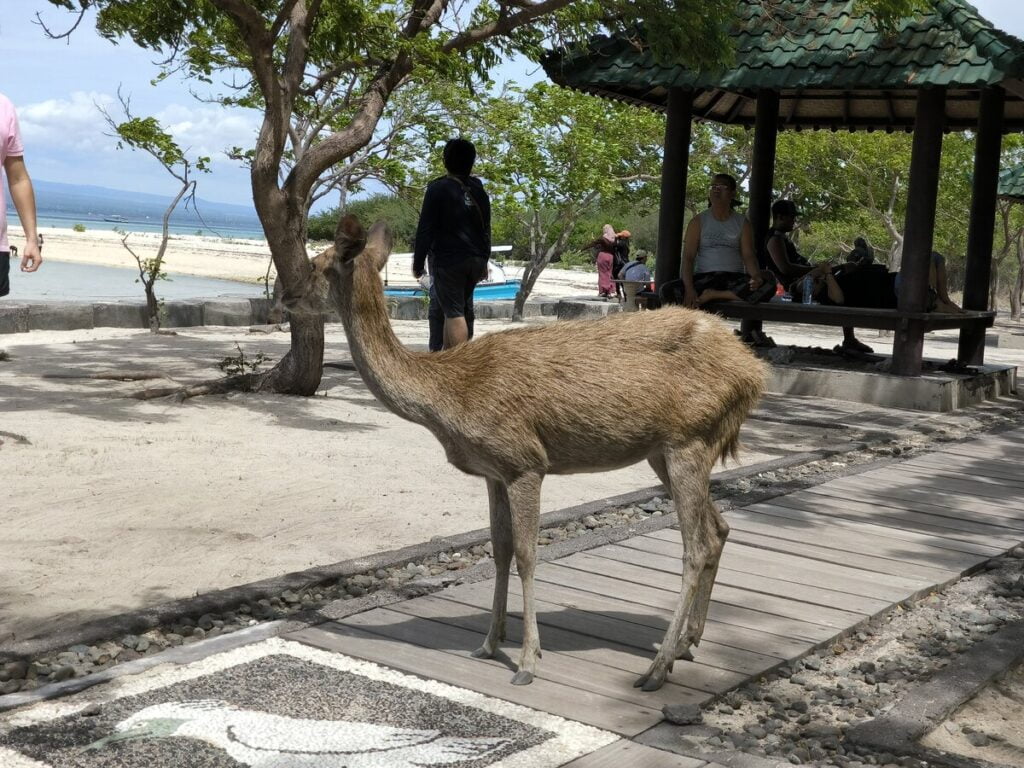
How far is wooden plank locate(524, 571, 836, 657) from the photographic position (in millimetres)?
4887

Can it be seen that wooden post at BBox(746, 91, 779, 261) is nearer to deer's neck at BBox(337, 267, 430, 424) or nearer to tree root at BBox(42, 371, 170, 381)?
tree root at BBox(42, 371, 170, 381)

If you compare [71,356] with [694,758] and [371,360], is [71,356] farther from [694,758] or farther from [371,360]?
[694,758]

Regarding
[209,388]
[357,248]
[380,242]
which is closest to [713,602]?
[380,242]

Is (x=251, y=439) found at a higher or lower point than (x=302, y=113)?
lower

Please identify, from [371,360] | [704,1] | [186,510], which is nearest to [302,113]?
[704,1]

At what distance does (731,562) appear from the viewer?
611cm

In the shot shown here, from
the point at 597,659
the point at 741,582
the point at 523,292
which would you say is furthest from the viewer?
the point at 523,292

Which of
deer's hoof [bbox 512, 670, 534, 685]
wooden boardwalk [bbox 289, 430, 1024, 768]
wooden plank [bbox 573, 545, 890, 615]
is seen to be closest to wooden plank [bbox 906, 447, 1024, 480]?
wooden boardwalk [bbox 289, 430, 1024, 768]

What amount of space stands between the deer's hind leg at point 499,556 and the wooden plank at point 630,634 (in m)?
0.28

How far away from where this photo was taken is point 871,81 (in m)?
11.5

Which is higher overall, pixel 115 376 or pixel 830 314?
pixel 830 314

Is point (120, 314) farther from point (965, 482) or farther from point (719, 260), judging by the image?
point (965, 482)

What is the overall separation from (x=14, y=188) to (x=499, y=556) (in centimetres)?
372

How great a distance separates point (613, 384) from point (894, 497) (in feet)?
13.6
